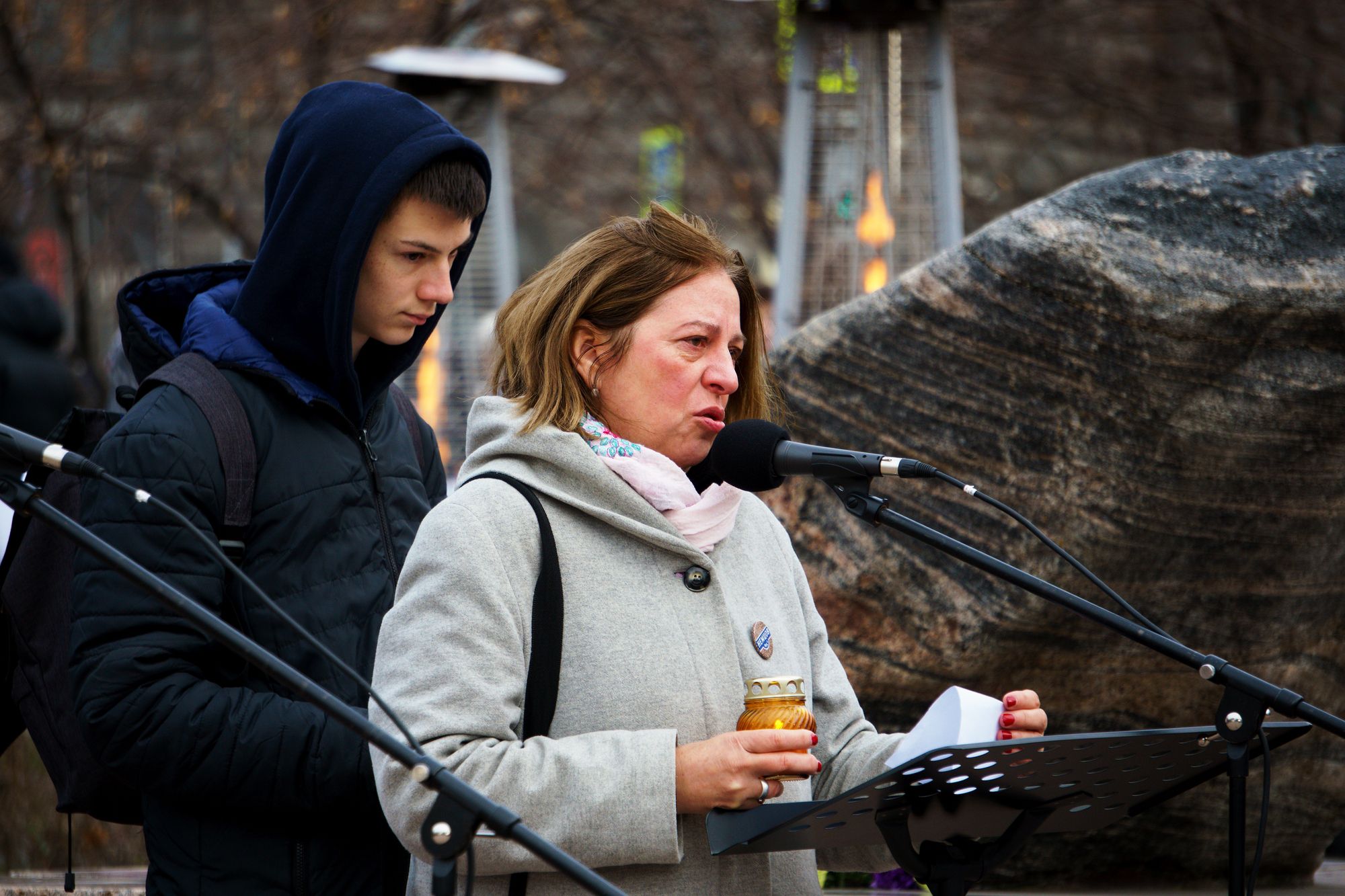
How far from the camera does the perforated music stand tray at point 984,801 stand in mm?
1953

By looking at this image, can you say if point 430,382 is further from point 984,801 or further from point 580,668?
point 984,801

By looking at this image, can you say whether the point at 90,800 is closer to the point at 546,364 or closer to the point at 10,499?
the point at 10,499

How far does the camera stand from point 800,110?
6914mm

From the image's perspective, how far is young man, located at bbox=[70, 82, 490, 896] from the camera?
2344 mm

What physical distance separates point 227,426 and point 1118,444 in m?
2.54

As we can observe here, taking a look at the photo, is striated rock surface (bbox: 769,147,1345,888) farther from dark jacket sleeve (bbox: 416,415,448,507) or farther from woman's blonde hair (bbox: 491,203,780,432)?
woman's blonde hair (bbox: 491,203,780,432)

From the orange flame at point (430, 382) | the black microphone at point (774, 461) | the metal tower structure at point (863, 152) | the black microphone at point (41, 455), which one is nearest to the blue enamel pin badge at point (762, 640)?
the black microphone at point (774, 461)

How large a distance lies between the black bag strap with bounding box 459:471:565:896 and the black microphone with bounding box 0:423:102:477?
0.66 meters

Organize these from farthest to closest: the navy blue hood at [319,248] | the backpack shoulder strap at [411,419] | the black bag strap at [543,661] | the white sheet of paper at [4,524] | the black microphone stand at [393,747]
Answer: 1. the backpack shoulder strap at [411,419]
2. the white sheet of paper at [4,524]
3. the navy blue hood at [319,248]
4. the black bag strap at [543,661]
5. the black microphone stand at [393,747]

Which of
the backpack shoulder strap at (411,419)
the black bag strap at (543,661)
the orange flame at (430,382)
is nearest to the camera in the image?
the black bag strap at (543,661)

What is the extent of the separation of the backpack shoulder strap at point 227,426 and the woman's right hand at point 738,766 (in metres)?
0.83

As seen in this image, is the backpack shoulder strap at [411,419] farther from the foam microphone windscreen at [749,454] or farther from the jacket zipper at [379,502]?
Result: the foam microphone windscreen at [749,454]

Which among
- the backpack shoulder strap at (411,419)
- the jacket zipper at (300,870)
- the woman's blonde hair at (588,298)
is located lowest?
the jacket zipper at (300,870)

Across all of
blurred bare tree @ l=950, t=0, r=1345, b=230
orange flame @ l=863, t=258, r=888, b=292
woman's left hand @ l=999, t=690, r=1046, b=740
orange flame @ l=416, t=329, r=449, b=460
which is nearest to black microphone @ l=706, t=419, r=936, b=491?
woman's left hand @ l=999, t=690, r=1046, b=740
